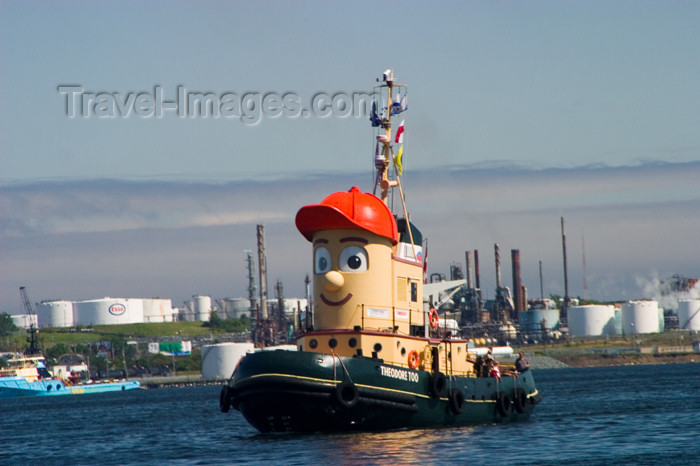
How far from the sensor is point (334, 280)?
35.0 meters

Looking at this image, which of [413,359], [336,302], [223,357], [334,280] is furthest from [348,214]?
[223,357]

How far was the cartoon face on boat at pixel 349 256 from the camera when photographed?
35.1 meters

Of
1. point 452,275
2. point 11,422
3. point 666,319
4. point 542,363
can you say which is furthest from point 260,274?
point 11,422

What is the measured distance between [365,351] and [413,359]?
2.39m

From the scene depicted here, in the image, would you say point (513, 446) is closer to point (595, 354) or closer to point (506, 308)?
point (595, 354)

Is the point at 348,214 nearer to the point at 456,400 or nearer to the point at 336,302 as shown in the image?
the point at 336,302

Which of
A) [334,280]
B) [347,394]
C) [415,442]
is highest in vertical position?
[334,280]

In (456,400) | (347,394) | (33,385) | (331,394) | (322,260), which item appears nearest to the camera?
(331,394)

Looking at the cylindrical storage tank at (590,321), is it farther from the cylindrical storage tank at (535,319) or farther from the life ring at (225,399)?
the life ring at (225,399)

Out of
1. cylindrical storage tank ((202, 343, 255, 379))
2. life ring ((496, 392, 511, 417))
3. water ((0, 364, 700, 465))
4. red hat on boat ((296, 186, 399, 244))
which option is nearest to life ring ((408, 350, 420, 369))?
water ((0, 364, 700, 465))

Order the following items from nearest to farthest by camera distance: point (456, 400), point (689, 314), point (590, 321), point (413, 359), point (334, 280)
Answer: point (334, 280) < point (413, 359) < point (456, 400) < point (590, 321) < point (689, 314)

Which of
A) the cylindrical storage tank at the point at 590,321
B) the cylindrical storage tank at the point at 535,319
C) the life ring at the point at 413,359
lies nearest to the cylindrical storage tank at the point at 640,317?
the cylindrical storage tank at the point at 590,321

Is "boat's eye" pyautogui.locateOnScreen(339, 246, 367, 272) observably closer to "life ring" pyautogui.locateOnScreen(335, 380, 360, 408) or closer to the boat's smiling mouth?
the boat's smiling mouth

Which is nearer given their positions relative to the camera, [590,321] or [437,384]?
[437,384]
